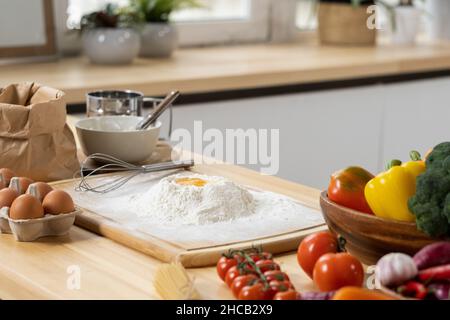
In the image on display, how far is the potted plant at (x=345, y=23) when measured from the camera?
3.62 metres

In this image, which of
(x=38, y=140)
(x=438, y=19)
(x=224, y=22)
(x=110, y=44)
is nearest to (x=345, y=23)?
(x=224, y=22)

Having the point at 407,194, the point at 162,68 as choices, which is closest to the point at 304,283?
the point at 407,194

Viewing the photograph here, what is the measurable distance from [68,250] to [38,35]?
1850mm

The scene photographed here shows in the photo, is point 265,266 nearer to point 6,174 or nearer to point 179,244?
point 179,244

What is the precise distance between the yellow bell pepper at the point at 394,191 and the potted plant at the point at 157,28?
208 cm

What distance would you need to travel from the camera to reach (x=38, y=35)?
305 centimetres

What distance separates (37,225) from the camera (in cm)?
136

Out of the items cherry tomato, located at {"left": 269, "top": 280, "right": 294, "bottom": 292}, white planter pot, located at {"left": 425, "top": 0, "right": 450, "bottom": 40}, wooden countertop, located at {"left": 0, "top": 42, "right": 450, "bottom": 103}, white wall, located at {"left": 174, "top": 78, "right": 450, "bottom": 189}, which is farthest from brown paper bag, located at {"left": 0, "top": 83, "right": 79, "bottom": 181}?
white planter pot, located at {"left": 425, "top": 0, "right": 450, "bottom": 40}

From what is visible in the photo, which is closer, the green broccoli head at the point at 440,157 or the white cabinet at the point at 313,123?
the green broccoli head at the point at 440,157

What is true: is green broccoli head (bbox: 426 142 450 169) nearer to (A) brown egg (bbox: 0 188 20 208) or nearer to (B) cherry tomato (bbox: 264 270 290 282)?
(B) cherry tomato (bbox: 264 270 290 282)

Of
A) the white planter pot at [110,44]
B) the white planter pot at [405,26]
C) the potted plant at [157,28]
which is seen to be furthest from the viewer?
the white planter pot at [405,26]

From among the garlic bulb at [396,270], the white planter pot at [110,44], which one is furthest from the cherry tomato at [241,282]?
the white planter pot at [110,44]

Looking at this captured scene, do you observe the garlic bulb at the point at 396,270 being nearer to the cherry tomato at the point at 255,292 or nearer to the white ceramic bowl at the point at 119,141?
the cherry tomato at the point at 255,292

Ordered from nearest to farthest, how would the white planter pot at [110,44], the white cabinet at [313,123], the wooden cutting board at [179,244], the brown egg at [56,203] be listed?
1. the wooden cutting board at [179,244]
2. the brown egg at [56,203]
3. the white cabinet at [313,123]
4. the white planter pot at [110,44]
